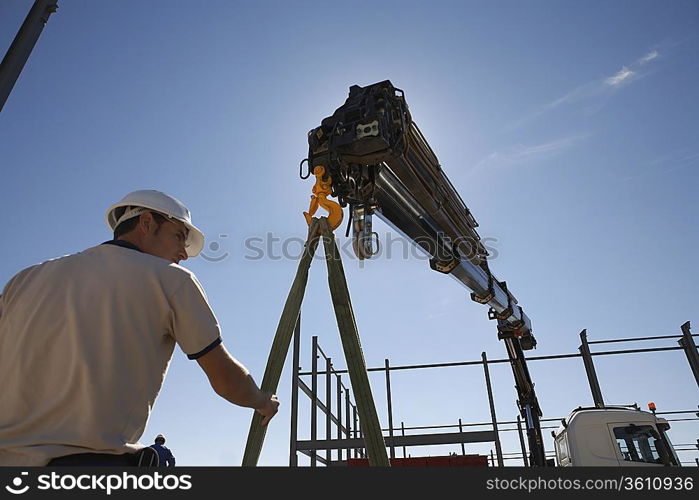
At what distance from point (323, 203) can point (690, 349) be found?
11294 millimetres

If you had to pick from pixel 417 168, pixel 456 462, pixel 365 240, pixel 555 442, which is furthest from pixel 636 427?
pixel 365 240

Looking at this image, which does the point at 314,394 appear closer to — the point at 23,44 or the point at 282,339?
the point at 282,339

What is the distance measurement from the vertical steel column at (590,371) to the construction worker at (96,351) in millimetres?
10955

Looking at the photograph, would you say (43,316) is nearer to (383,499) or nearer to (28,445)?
(28,445)

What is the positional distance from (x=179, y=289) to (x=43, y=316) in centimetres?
41

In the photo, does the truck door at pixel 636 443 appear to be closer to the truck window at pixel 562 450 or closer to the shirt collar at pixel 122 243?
the truck window at pixel 562 450

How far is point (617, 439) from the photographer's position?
741 cm

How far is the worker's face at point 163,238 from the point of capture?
1733 mm

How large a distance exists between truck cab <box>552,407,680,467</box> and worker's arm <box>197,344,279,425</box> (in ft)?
24.7

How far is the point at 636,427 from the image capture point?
7.39 m

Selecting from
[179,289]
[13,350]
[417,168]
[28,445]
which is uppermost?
[417,168]

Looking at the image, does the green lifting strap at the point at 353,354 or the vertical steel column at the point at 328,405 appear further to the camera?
the vertical steel column at the point at 328,405

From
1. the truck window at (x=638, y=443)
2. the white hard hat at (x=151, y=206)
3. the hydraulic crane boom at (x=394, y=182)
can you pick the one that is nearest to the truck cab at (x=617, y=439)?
the truck window at (x=638, y=443)

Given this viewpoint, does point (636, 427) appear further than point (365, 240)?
Yes
